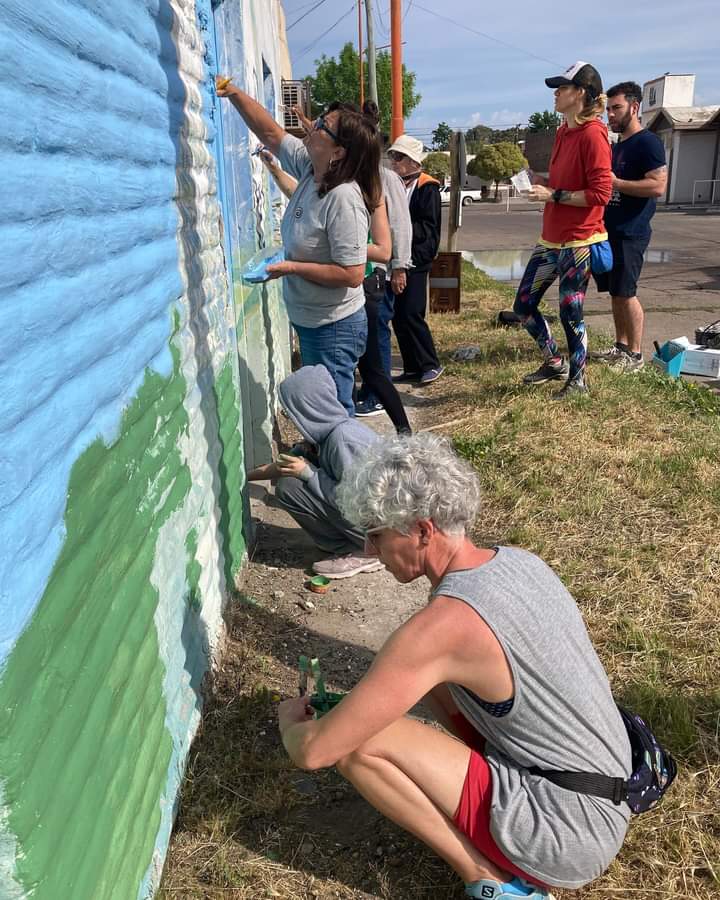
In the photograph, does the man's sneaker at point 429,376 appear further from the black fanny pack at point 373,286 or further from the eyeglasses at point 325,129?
the eyeglasses at point 325,129

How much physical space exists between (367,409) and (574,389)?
4.78ft

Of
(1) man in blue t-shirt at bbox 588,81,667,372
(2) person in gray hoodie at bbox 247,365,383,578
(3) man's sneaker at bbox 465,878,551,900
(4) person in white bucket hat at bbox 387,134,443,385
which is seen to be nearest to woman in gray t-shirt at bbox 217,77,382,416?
(2) person in gray hoodie at bbox 247,365,383,578

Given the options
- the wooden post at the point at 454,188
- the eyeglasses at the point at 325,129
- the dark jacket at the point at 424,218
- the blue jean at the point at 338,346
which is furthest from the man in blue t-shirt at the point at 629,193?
the wooden post at the point at 454,188

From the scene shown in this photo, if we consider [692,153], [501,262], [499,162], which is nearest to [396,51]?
[501,262]

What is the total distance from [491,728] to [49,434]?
1.20 m

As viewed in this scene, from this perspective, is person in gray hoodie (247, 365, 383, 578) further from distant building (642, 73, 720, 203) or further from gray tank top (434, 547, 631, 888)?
distant building (642, 73, 720, 203)

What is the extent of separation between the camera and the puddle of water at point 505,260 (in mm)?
14633

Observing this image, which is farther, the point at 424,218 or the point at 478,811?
the point at 424,218

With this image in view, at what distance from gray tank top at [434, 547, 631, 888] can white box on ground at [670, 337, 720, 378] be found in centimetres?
509

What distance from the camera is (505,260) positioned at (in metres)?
17.3

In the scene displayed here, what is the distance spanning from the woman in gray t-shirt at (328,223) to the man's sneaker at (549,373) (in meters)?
2.46

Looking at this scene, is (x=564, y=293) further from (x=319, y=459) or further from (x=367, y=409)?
(x=319, y=459)

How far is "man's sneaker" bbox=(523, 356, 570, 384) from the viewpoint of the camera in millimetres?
5902

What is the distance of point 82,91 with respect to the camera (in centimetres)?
156
